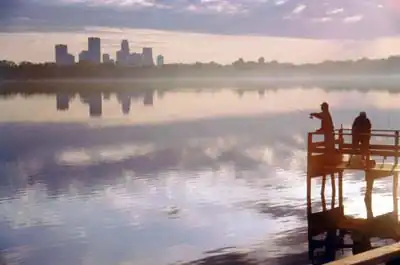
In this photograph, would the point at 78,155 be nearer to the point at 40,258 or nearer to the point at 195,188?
the point at 195,188

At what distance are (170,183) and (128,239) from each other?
14.6 m

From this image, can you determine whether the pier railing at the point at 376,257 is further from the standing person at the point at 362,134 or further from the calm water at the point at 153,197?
the standing person at the point at 362,134

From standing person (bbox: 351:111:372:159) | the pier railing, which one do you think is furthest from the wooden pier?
the pier railing

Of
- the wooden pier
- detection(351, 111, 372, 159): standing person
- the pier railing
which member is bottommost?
the wooden pier

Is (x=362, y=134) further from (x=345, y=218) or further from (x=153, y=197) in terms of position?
(x=153, y=197)

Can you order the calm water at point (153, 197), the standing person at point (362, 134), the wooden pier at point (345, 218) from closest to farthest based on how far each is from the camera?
the wooden pier at point (345, 218), the standing person at point (362, 134), the calm water at point (153, 197)

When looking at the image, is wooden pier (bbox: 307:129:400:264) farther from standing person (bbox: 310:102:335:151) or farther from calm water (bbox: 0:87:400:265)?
calm water (bbox: 0:87:400:265)


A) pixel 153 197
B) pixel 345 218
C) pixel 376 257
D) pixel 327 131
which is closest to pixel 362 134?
pixel 327 131

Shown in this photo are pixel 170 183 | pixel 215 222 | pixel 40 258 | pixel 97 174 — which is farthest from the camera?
pixel 97 174

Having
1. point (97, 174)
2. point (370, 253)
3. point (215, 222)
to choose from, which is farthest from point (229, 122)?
point (370, 253)

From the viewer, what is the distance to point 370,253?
7.87 metres

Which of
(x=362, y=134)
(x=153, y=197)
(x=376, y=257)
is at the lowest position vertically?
(x=153, y=197)

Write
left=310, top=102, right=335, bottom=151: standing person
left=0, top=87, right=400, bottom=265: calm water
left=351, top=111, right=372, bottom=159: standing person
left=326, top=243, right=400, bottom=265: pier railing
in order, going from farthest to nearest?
left=0, top=87, right=400, bottom=265: calm water < left=310, top=102, right=335, bottom=151: standing person < left=351, top=111, right=372, bottom=159: standing person < left=326, top=243, right=400, bottom=265: pier railing

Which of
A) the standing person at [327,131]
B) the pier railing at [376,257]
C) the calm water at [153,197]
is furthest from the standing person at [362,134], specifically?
the pier railing at [376,257]
